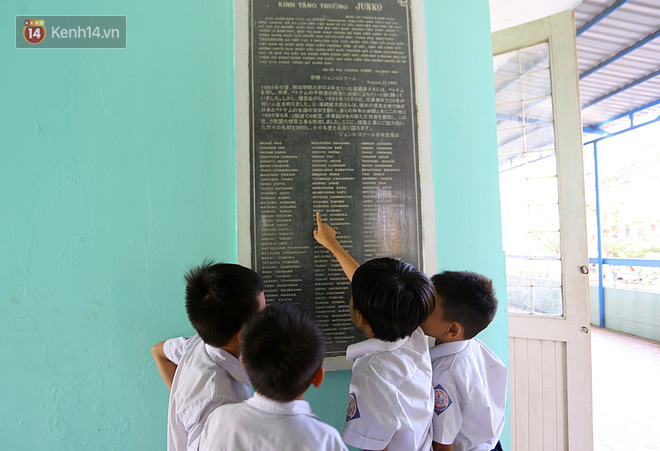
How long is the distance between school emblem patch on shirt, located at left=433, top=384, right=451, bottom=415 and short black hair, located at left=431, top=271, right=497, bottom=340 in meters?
0.23

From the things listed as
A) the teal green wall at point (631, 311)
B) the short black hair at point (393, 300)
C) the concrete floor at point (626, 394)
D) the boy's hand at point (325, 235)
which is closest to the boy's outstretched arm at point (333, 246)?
the boy's hand at point (325, 235)

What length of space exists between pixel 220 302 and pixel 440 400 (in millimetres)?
878

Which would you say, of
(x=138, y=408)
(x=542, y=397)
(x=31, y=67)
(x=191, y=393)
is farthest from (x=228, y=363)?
(x=542, y=397)

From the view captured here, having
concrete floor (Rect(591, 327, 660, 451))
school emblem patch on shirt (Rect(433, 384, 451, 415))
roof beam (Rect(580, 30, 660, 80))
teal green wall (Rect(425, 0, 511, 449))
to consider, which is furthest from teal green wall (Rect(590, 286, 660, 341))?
school emblem patch on shirt (Rect(433, 384, 451, 415))

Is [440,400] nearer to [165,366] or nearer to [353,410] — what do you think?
[353,410]

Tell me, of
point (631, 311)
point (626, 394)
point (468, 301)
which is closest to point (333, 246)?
point (468, 301)

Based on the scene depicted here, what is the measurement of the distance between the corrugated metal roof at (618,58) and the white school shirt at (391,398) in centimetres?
458

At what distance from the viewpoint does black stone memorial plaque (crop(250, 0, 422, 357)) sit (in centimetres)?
170

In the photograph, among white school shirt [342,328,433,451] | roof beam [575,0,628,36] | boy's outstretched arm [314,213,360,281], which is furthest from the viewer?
roof beam [575,0,628,36]

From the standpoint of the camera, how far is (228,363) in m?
1.22

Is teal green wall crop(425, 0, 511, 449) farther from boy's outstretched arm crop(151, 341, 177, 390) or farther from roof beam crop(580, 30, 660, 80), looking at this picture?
roof beam crop(580, 30, 660, 80)

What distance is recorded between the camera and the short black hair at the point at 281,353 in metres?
0.91

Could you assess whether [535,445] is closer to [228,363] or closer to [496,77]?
[228,363]

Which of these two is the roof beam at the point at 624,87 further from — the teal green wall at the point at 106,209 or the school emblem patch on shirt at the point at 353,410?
the school emblem patch on shirt at the point at 353,410
